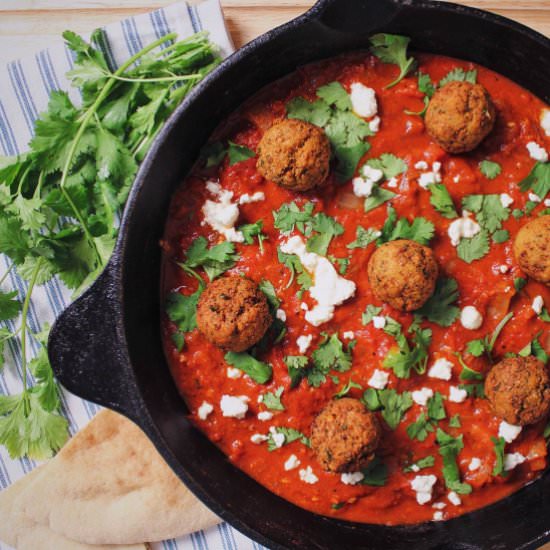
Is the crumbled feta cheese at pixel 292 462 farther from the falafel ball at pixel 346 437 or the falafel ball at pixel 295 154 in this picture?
the falafel ball at pixel 295 154

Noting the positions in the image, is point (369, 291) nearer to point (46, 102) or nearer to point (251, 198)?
point (251, 198)

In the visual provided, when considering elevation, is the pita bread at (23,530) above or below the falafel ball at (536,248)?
below

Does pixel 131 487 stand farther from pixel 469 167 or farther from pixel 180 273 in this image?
pixel 469 167

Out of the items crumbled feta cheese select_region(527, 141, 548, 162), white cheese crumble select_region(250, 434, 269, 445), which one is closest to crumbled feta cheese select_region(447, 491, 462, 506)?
white cheese crumble select_region(250, 434, 269, 445)

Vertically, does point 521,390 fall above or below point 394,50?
below

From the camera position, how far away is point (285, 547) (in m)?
3.82

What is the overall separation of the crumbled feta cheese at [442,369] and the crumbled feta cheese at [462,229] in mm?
648

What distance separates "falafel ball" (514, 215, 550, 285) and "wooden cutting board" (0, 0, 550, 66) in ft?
4.68

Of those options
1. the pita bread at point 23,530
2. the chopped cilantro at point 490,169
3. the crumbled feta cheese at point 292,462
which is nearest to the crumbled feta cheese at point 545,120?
the chopped cilantro at point 490,169

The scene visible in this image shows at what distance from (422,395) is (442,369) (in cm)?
19

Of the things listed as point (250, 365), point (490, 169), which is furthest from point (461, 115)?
point (250, 365)

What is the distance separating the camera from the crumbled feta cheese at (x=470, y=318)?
3795 millimetres

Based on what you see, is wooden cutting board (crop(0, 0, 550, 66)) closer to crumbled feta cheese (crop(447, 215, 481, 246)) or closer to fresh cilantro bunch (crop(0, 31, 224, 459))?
fresh cilantro bunch (crop(0, 31, 224, 459))

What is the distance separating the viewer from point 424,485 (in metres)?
3.93
